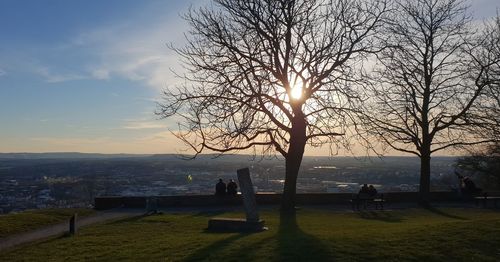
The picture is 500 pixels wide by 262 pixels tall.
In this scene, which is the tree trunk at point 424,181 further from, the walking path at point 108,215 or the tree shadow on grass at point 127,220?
the tree shadow on grass at point 127,220

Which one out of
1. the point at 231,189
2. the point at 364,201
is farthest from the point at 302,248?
the point at 231,189

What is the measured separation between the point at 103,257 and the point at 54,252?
1.96m

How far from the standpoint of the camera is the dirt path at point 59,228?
15671 millimetres

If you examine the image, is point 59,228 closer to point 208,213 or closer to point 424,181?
point 208,213

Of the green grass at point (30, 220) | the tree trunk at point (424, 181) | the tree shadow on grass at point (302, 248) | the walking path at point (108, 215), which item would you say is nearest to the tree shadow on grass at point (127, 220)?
the walking path at point (108, 215)

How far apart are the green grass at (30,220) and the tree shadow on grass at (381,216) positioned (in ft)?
40.1

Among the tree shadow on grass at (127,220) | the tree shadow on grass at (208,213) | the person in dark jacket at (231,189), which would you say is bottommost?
the tree shadow on grass at (127,220)

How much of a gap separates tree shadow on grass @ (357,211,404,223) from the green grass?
1221 cm

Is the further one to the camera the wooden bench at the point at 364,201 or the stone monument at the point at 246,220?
the wooden bench at the point at 364,201

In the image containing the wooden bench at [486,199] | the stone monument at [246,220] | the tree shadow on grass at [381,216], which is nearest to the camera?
the stone monument at [246,220]

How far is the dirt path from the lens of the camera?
51.4 ft

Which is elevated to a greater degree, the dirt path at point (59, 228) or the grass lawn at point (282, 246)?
the grass lawn at point (282, 246)

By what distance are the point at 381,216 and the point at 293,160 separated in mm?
4492

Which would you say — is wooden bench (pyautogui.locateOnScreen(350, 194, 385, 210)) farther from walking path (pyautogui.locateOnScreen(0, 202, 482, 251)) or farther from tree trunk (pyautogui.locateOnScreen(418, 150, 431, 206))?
tree trunk (pyautogui.locateOnScreen(418, 150, 431, 206))
